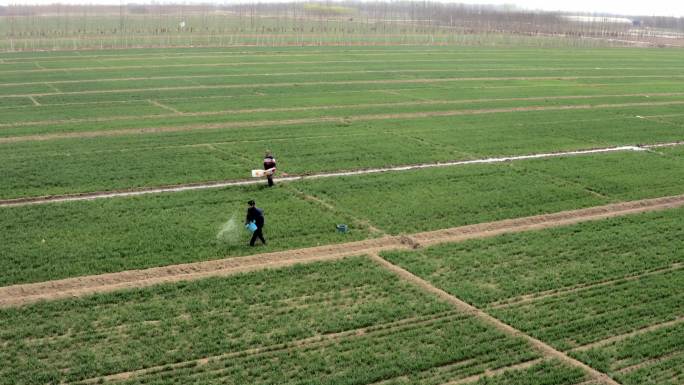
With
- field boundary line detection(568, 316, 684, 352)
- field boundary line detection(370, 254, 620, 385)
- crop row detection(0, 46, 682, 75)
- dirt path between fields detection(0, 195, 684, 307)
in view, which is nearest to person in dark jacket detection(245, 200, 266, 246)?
dirt path between fields detection(0, 195, 684, 307)

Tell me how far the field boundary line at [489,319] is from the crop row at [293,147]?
1196cm

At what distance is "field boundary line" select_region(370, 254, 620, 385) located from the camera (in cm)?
1560

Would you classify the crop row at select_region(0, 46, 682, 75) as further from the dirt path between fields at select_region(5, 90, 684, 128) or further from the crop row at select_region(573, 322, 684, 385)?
the crop row at select_region(573, 322, 684, 385)

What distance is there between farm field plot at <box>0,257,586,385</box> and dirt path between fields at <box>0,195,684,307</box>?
76 centimetres

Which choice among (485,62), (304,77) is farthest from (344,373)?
(485,62)

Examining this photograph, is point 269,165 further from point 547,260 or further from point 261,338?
point 261,338

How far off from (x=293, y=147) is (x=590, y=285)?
19671 millimetres

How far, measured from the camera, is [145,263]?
21.0 m

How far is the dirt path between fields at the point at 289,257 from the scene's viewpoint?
1911 centimetres

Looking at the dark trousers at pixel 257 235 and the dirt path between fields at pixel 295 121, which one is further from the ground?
the dirt path between fields at pixel 295 121

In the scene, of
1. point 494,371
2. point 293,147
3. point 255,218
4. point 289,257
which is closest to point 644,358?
point 494,371

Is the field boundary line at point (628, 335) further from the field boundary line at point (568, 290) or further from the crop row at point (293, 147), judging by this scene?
the crop row at point (293, 147)

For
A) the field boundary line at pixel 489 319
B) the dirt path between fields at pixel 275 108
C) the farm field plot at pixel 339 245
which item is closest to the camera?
the field boundary line at pixel 489 319

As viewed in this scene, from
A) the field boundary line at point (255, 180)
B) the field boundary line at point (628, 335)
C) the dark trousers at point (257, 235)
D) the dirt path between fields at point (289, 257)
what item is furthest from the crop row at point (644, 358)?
the field boundary line at point (255, 180)
